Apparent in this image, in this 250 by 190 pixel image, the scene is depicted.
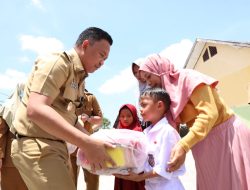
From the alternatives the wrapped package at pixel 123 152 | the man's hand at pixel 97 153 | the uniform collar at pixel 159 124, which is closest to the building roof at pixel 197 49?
the uniform collar at pixel 159 124

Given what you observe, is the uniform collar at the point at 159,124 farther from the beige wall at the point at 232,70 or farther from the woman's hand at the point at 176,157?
the beige wall at the point at 232,70

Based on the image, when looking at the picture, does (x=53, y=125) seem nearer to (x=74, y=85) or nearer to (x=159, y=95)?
(x=74, y=85)

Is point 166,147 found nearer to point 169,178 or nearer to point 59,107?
point 169,178

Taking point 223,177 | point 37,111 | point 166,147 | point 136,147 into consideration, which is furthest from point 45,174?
point 223,177

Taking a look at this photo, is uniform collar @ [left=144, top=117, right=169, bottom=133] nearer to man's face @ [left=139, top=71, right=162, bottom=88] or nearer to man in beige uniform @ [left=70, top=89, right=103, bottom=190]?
man's face @ [left=139, top=71, right=162, bottom=88]

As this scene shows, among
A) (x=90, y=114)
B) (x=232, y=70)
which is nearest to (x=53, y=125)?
(x=90, y=114)

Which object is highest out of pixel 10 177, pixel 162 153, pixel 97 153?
pixel 97 153

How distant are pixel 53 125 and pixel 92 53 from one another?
684 mm

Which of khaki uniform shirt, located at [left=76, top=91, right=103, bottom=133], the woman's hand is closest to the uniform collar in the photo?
the woman's hand

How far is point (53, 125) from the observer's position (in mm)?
2135

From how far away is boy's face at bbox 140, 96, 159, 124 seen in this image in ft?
9.41

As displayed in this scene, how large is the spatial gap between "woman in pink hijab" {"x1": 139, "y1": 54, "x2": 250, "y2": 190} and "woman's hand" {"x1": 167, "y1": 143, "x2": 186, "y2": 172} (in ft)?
0.98

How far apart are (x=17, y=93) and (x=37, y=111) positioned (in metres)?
1.66

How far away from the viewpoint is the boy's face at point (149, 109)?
2.87 meters
